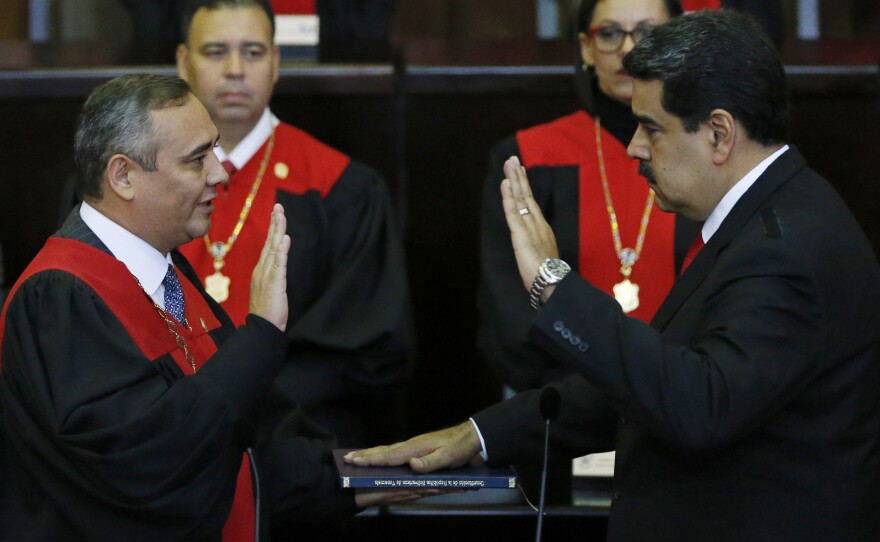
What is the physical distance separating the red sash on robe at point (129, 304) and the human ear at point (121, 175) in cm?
13

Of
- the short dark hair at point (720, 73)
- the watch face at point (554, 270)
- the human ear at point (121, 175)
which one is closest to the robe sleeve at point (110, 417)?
the human ear at point (121, 175)

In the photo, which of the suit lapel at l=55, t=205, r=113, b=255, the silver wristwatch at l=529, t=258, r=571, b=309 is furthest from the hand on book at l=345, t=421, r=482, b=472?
Result: the suit lapel at l=55, t=205, r=113, b=255

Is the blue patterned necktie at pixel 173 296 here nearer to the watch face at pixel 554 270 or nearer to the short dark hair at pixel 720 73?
the watch face at pixel 554 270

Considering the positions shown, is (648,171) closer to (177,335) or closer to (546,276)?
(546,276)

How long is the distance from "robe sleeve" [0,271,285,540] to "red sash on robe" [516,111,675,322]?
153cm

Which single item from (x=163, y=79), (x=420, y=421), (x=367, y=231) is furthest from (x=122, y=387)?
(x=420, y=421)

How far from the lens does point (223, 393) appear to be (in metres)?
2.50

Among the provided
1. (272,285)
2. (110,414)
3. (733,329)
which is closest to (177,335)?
(272,285)

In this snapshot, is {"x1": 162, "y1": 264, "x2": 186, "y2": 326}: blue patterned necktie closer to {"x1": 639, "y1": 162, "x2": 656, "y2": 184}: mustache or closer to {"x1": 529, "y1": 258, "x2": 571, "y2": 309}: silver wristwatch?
{"x1": 529, "y1": 258, "x2": 571, "y2": 309}: silver wristwatch

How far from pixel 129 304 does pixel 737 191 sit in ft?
3.74

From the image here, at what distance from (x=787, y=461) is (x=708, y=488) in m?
0.14

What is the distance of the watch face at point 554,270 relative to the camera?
2.40 metres

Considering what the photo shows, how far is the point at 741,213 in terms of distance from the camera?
97.1 inches

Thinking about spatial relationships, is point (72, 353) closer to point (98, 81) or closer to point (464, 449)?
point (464, 449)
